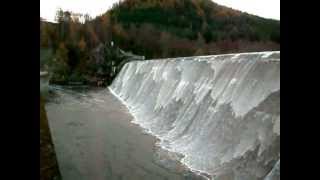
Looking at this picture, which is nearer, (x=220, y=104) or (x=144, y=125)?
(x=220, y=104)

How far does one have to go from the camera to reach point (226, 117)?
6555 mm

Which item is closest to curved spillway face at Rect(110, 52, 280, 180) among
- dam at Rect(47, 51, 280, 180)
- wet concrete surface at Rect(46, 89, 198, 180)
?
dam at Rect(47, 51, 280, 180)

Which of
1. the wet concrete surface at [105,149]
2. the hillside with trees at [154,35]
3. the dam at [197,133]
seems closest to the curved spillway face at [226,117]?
the dam at [197,133]

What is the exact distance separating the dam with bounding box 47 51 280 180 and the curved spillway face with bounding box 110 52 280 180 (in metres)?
0.01

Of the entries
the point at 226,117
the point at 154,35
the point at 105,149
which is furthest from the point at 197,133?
the point at 154,35

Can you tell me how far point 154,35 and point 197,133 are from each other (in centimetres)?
3606

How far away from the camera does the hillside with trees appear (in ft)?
106

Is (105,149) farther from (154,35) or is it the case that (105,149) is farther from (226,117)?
(154,35)

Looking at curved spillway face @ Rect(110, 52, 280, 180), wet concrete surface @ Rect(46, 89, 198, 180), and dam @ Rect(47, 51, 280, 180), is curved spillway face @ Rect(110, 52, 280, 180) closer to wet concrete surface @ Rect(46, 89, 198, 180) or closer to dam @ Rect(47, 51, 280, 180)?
dam @ Rect(47, 51, 280, 180)
